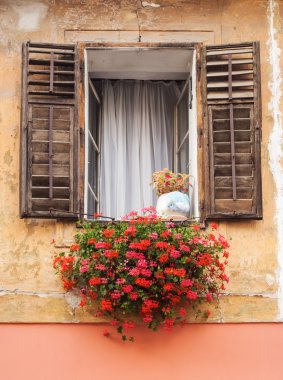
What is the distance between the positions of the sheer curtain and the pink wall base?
151 centimetres

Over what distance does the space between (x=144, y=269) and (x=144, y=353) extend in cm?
81

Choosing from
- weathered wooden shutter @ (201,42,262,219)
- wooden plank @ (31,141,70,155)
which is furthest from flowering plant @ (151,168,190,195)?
wooden plank @ (31,141,70,155)

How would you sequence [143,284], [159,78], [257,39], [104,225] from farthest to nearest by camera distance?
1. [159,78]
2. [257,39]
3. [104,225]
4. [143,284]

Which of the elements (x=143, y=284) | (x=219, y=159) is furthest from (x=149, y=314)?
(x=219, y=159)

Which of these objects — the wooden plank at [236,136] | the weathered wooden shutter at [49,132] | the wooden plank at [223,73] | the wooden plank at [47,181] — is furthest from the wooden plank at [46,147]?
the wooden plank at [223,73]

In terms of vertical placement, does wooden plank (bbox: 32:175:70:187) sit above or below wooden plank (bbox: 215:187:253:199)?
above

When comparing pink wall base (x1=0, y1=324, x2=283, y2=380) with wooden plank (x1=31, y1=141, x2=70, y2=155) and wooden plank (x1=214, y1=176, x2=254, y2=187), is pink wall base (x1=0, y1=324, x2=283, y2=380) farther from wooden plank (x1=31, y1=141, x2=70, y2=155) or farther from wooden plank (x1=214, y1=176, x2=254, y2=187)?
wooden plank (x1=31, y1=141, x2=70, y2=155)

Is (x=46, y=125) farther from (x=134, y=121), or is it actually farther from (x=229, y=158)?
(x=229, y=158)

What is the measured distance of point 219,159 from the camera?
9008 mm

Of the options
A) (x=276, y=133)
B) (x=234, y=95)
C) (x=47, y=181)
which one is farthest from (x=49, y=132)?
(x=276, y=133)

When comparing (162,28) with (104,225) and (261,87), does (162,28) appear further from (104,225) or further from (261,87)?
(104,225)

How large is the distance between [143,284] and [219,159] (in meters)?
1.49

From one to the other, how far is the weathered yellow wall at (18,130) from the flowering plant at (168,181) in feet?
1.98

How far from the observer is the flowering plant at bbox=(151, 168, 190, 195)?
921 centimetres
